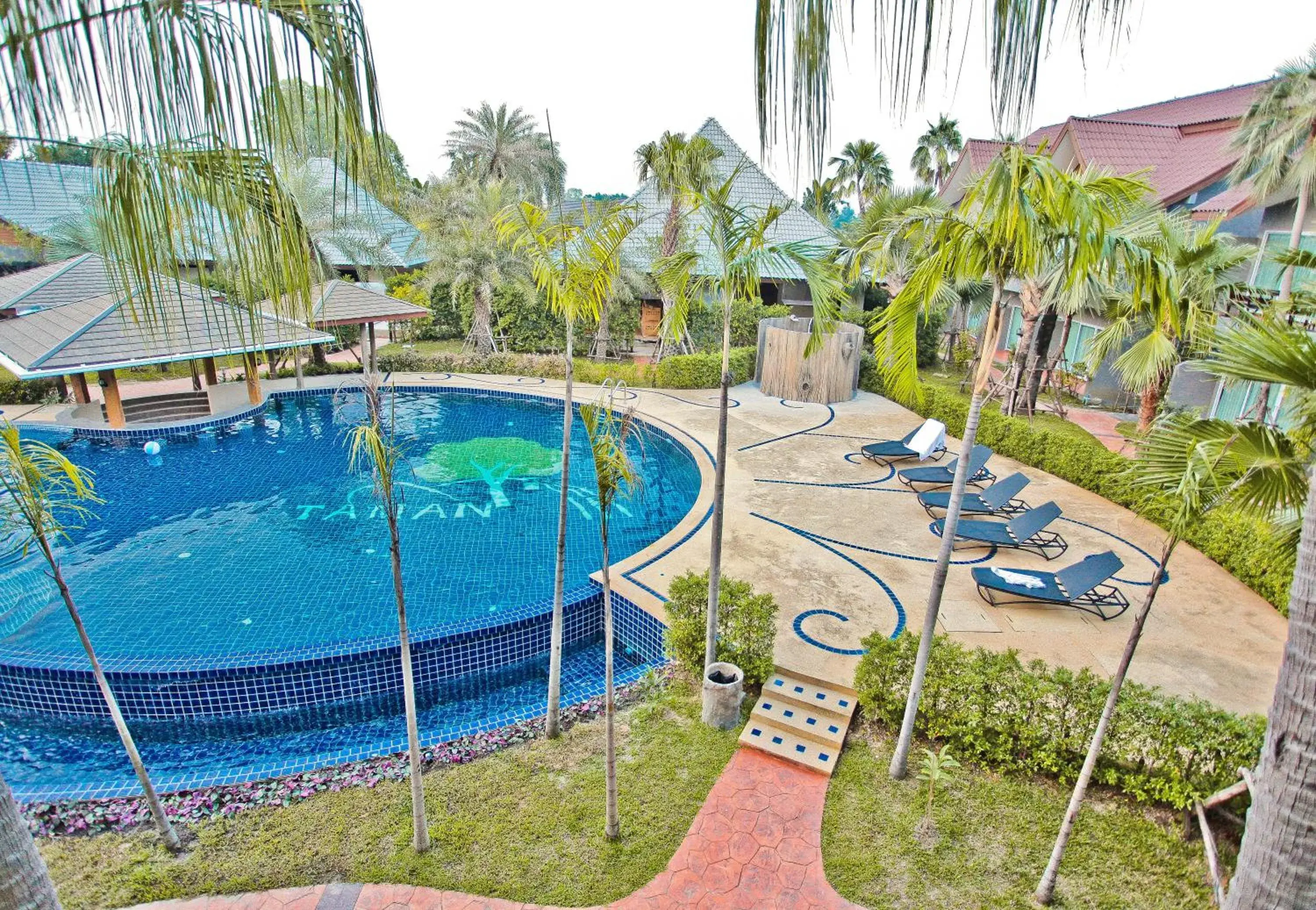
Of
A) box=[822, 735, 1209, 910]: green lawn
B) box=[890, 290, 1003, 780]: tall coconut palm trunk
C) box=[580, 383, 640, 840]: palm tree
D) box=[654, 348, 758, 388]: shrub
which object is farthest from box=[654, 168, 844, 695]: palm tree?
box=[654, 348, 758, 388]: shrub

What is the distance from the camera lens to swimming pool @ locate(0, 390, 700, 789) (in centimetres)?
702

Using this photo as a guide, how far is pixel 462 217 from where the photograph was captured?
21.6 meters

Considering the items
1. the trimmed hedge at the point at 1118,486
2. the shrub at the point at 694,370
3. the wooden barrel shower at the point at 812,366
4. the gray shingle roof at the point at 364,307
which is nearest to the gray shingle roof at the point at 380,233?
the gray shingle roof at the point at 364,307

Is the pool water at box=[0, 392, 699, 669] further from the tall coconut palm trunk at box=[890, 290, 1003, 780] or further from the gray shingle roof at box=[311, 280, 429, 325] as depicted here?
the gray shingle roof at box=[311, 280, 429, 325]

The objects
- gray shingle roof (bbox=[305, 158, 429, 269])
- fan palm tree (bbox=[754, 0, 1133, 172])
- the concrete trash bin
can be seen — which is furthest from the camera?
the concrete trash bin

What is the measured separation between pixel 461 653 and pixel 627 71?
733cm

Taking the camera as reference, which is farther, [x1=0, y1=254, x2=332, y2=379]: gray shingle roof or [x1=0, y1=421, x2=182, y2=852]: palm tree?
[x1=0, y1=254, x2=332, y2=379]: gray shingle roof

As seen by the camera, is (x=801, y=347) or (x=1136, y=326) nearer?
(x=1136, y=326)

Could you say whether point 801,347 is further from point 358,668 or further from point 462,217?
point 358,668

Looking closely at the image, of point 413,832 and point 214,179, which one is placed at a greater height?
point 214,179

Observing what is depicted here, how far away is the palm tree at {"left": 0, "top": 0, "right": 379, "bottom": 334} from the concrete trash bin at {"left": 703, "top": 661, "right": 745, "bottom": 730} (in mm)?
5441

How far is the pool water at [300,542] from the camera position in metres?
8.08

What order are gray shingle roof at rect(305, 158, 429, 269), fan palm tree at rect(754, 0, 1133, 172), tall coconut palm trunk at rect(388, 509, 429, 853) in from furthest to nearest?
tall coconut palm trunk at rect(388, 509, 429, 853)
gray shingle roof at rect(305, 158, 429, 269)
fan palm tree at rect(754, 0, 1133, 172)

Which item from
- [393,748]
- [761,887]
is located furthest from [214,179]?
[393,748]
